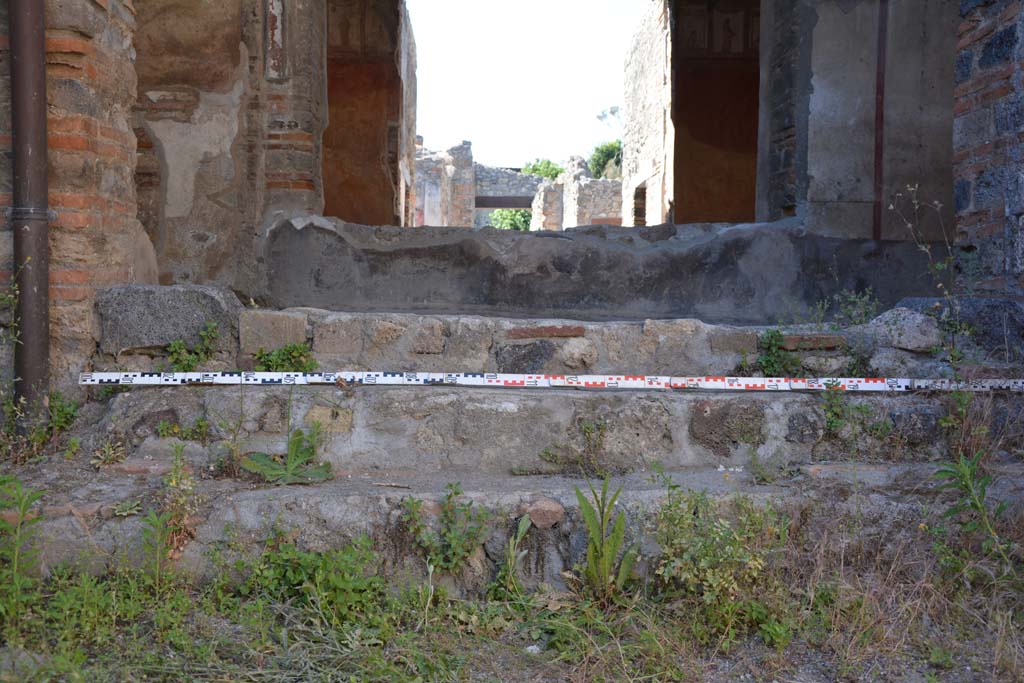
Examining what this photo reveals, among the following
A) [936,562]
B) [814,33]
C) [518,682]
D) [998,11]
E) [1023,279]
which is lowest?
[518,682]

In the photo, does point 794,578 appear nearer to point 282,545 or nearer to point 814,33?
point 282,545

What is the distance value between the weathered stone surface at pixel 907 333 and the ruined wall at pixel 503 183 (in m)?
23.2

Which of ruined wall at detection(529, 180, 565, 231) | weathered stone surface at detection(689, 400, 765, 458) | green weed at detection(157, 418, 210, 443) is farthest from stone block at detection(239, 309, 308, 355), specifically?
ruined wall at detection(529, 180, 565, 231)

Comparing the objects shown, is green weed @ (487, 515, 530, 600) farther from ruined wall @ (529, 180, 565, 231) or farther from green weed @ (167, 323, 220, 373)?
ruined wall @ (529, 180, 565, 231)

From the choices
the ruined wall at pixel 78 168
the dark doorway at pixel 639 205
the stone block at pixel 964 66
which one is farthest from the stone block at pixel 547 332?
the dark doorway at pixel 639 205

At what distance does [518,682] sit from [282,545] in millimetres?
943

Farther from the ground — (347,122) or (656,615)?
(347,122)

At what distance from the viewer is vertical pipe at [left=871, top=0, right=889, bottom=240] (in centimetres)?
530

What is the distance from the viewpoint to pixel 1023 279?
3.85m

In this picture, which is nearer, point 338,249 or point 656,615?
point 656,615

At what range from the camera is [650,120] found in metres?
14.0

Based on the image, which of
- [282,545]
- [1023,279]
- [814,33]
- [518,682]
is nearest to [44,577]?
[282,545]

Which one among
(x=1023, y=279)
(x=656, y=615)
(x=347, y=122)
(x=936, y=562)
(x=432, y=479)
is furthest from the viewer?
(x=347, y=122)

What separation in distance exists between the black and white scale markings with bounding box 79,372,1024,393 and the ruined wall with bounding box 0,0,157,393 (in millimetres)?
246
